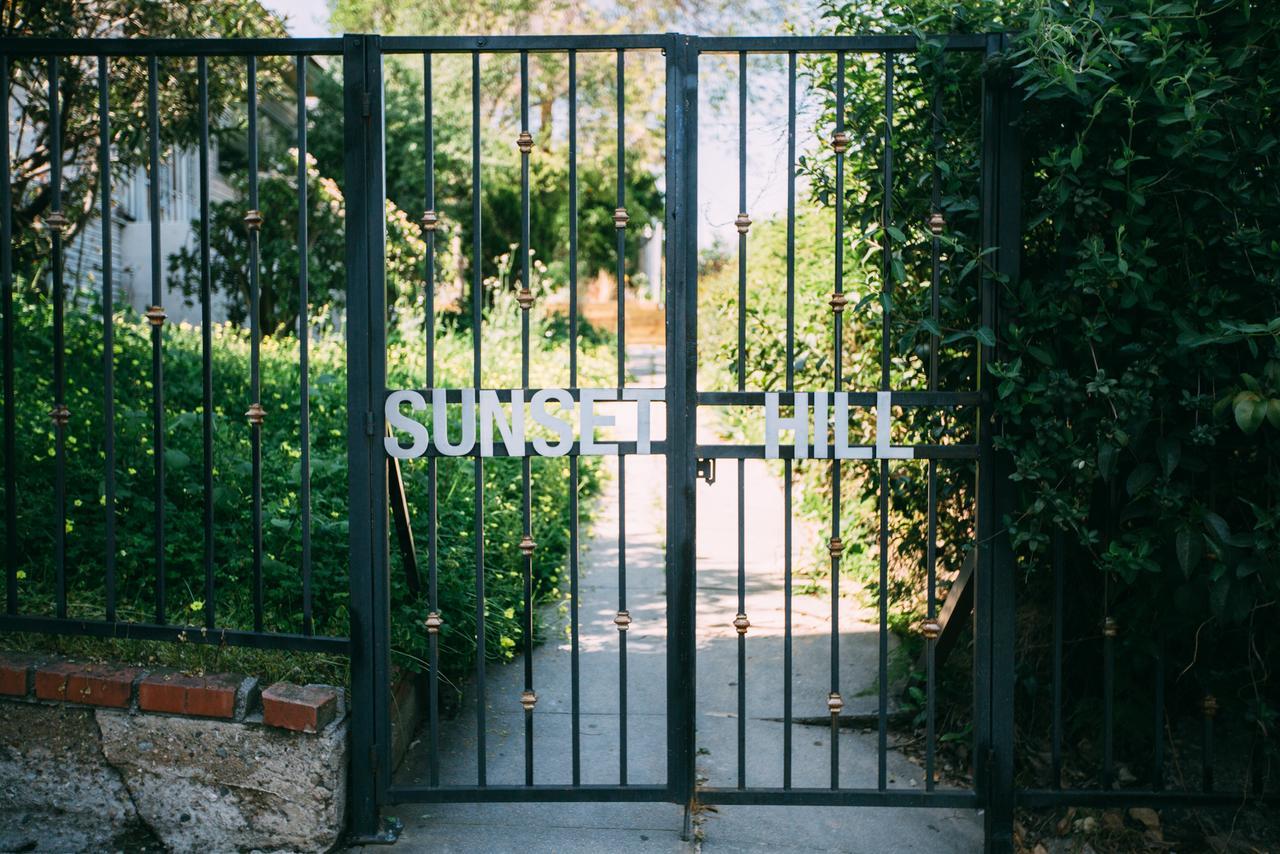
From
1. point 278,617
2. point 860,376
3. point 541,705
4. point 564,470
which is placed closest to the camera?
point 278,617

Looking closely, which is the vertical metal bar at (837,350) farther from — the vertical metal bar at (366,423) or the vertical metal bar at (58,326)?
the vertical metal bar at (58,326)

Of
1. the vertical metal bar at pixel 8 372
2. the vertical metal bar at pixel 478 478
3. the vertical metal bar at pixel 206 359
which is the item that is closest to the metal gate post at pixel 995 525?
the vertical metal bar at pixel 478 478

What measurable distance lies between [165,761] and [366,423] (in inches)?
49.2

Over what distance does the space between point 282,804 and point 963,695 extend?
101 inches

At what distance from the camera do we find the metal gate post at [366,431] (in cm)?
332

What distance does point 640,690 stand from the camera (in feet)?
15.6

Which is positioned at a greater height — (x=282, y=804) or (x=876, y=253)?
(x=876, y=253)

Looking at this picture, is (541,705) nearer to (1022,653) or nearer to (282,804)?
(282,804)

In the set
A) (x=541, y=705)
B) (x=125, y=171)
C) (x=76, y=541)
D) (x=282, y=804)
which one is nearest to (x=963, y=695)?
(x=541, y=705)

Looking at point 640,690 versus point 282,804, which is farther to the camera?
point 640,690

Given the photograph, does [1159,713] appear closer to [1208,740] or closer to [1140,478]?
[1208,740]

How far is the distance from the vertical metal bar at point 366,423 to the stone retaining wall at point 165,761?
0.10 meters

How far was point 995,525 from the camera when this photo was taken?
3.39 m

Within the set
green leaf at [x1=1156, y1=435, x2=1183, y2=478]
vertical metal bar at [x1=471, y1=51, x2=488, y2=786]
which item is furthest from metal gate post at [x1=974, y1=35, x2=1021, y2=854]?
vertical metal bar at [x1=471, y1=51, x2=488, y2=786]
